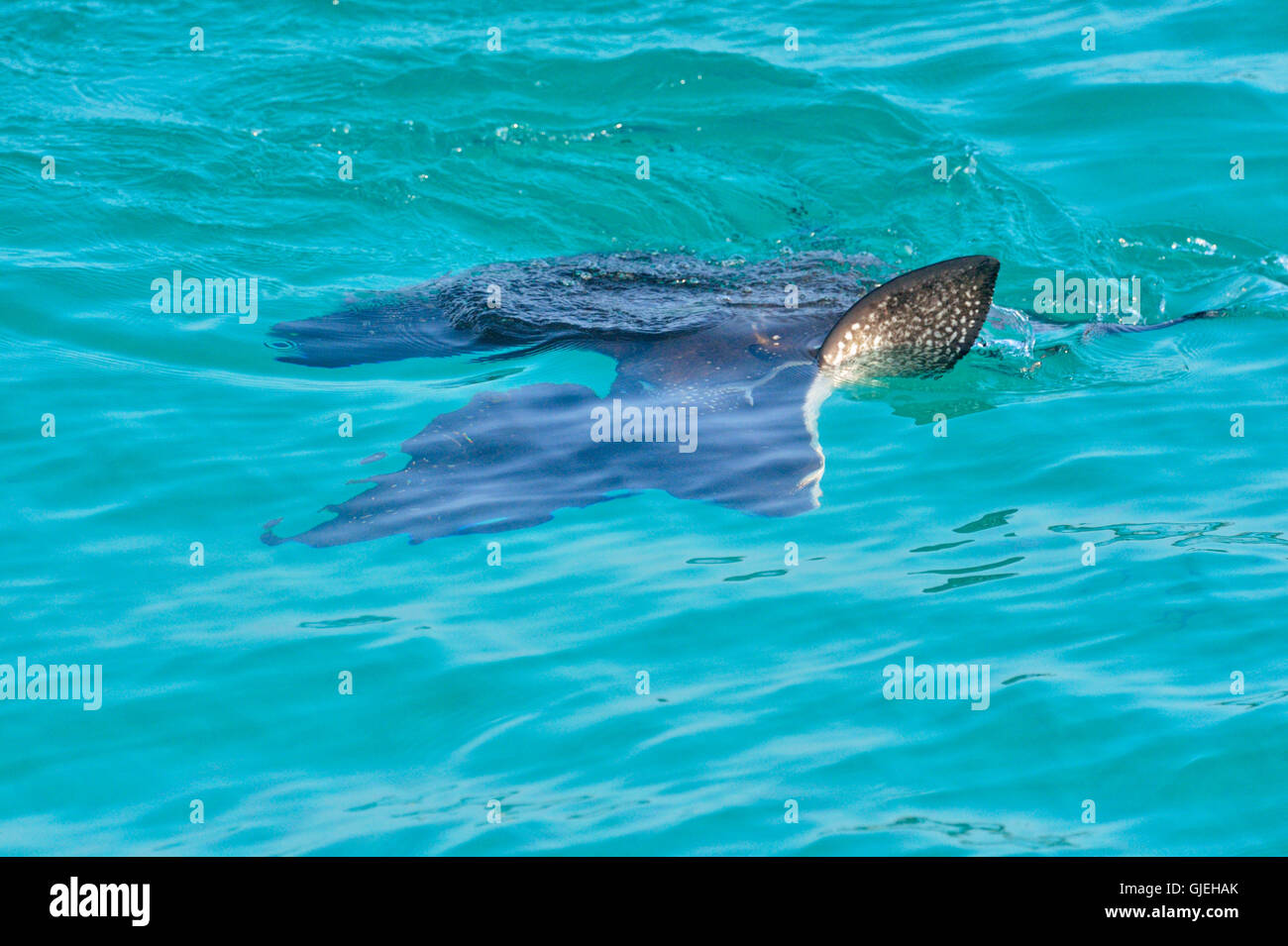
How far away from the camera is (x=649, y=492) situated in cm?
650

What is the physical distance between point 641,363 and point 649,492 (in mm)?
1382

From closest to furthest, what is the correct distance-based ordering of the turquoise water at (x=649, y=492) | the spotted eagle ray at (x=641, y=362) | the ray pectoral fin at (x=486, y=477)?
1. the turquoise water at (x=649, y=492)
2. the ray pectoral fin at (x=486, y=477)
3. the spotted eagle ray at (x=641, y=362)

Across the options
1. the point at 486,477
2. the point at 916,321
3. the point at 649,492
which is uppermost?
the point at 916,321

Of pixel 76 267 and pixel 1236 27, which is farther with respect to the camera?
pixel 1236 27

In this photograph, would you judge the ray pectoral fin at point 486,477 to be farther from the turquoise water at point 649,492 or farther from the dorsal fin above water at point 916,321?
the dorsal fin above water at point 916,321

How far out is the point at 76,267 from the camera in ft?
28.9

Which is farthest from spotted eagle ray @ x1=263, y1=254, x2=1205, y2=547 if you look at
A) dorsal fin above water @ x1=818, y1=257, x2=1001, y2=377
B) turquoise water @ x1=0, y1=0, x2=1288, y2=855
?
turquoise water @ x1=0, y1=0, x2=1288, y2=855

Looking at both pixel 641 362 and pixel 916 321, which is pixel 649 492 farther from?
pixel 916 321

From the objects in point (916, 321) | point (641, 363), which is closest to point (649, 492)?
point (641, 363)

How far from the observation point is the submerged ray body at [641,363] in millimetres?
6402

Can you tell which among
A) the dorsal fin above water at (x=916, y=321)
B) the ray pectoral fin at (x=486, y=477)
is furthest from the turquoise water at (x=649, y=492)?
the dorsal fin above water at (x=916, y=321)

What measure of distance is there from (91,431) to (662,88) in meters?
6.08
